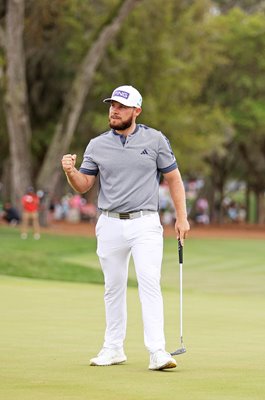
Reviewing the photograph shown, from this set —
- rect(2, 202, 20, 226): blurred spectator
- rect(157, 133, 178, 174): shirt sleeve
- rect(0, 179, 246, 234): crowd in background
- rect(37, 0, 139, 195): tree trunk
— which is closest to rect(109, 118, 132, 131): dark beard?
rect(157, 133, 178, 174): shirt sleeve

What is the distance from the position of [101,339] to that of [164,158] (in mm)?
2932

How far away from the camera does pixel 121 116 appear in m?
9.92

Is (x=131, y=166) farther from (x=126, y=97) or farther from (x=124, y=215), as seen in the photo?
(x=126, y=97)

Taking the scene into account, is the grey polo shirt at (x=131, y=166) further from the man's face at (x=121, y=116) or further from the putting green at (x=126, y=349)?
the putting green at (x=126, y=349)

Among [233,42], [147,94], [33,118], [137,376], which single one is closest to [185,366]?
[137,376]

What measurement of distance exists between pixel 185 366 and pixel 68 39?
150ft

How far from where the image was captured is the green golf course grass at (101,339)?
859cm

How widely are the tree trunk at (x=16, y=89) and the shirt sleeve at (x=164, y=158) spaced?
36.8 meters

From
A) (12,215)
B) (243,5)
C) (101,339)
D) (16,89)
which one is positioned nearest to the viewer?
(101,339)

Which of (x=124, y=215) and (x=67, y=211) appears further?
(x=67, y=211)

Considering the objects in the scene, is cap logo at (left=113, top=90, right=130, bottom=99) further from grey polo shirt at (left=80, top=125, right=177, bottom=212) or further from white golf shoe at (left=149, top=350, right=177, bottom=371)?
white golf shoe at (left=149, top=350, right=177, bottom=371)

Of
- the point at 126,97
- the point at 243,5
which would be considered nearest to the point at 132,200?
the point at 126,97

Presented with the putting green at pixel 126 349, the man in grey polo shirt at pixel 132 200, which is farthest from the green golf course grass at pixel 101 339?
the man in grey polo shirt at pixel 132 200

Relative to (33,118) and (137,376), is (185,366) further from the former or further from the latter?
(33,118)
